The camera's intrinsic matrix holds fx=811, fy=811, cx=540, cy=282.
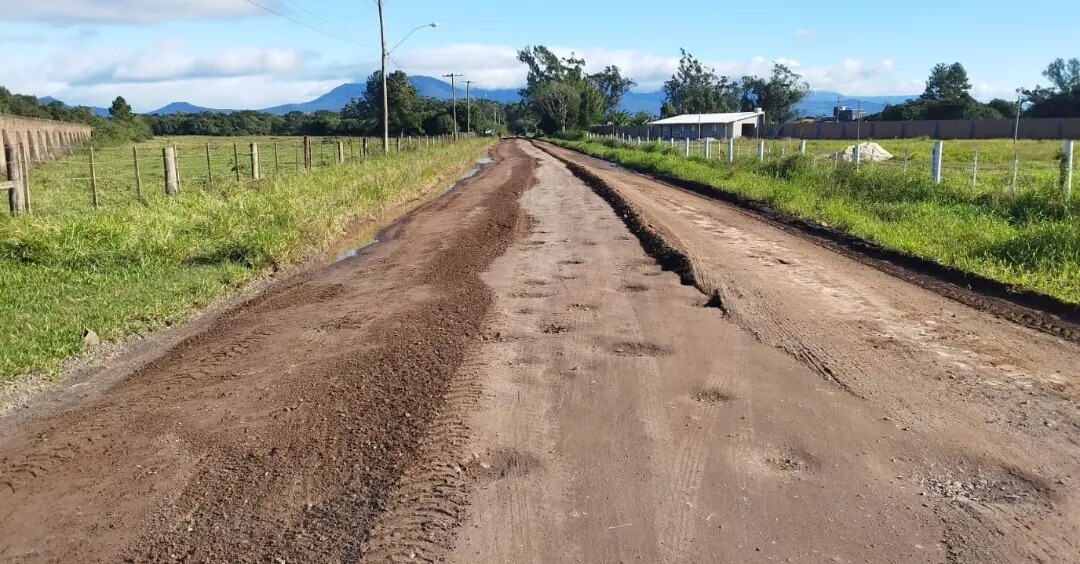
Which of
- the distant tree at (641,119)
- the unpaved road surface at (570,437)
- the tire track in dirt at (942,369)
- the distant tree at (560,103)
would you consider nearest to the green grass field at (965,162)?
the tire track in dirt at (942,369)

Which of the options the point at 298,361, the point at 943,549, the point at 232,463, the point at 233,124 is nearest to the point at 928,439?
the point at 943,549

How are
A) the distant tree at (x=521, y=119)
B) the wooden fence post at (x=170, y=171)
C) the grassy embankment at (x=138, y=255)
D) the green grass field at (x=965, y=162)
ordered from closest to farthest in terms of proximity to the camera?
the grassy embankment at (x=138, y=255) → the wooden fence post at (x=170, y=171) → the green grass field at (x=965, y=162) → the distant tree at (x=521, y=119)

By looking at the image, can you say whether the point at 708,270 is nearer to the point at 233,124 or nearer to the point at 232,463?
the point at 232,463

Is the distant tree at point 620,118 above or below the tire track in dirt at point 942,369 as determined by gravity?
above

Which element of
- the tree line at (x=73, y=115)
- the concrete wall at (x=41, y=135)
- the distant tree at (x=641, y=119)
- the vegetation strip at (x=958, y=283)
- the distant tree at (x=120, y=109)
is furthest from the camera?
the distant tree at (x=641, y=119)

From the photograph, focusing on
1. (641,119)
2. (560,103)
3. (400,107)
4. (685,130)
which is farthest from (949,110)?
(400,107)

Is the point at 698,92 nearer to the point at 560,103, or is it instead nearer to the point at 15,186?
the point at 560,103

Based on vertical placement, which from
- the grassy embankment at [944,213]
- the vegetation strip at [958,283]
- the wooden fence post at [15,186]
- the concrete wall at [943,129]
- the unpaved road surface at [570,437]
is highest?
the concrete wall at [943,129]

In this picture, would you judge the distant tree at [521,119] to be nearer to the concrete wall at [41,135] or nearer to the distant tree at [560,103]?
the distant tree at [560,103]

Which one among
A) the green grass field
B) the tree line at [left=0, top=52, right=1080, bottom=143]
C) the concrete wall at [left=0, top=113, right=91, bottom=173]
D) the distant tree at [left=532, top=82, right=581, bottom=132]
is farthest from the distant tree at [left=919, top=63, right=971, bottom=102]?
the concrete wall at [left=0, top=113, right=91, bottom=173]

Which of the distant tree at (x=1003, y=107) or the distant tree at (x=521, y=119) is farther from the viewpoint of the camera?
the distant tree at (x=521, y=119)

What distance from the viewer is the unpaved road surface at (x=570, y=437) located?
3.68m

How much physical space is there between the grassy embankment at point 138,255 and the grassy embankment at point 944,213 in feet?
28.8

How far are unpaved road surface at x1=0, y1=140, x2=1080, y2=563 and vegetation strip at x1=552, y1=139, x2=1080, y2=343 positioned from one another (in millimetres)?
344
